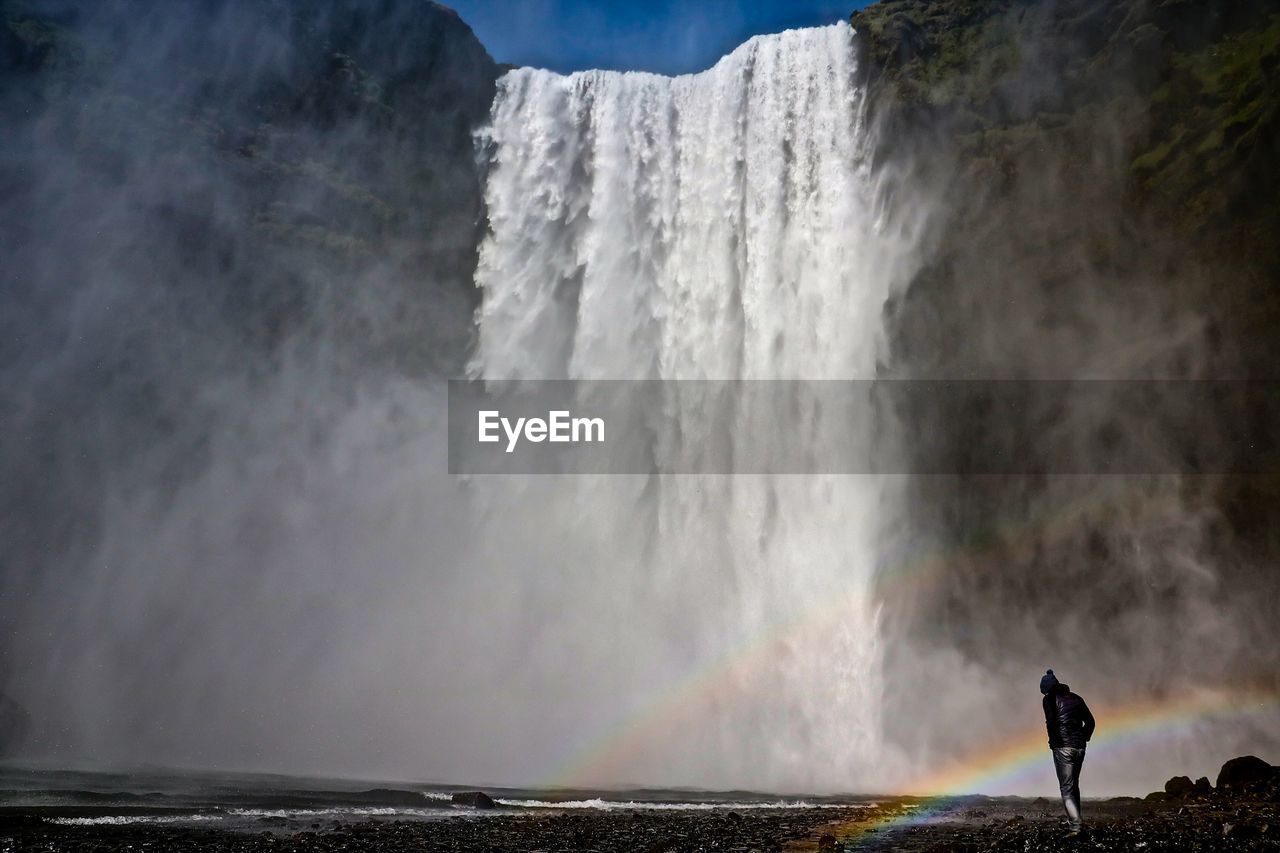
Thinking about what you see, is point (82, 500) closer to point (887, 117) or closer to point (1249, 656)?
point (887, 117)

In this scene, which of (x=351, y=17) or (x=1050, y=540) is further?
(x=351, y=17)

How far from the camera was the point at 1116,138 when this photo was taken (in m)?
26.0

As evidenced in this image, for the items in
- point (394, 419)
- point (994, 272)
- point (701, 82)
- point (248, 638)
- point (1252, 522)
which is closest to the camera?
point (1252, 522)

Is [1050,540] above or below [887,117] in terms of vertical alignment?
below

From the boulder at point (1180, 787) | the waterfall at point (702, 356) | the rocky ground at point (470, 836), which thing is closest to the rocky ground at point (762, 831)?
the rocky ground at point (470, 836)

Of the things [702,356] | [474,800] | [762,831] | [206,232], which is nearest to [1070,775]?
[762,831]

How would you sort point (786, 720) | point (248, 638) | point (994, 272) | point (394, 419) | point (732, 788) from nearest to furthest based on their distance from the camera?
point (732, 788) → point (786, 720) → point (994, 272) → point (248, 638) → point (394, 419)

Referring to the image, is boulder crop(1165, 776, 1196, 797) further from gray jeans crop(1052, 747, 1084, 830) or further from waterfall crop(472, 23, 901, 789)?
waterfall crop(472, 23, 901, 789)

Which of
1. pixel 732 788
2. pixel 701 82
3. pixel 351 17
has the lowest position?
pixel 732 788

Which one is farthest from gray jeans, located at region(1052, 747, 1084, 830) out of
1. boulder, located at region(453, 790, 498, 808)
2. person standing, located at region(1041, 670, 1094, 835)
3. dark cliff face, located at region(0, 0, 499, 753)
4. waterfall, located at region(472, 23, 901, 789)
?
dark cliff face, located at region(0, 0, 499, 753)

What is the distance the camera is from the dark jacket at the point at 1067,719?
10352mm

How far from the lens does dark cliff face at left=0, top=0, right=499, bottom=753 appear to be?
99.2 feet

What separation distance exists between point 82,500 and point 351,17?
19.8 m

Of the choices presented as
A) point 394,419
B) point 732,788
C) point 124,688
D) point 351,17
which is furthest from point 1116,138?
point 124,688
